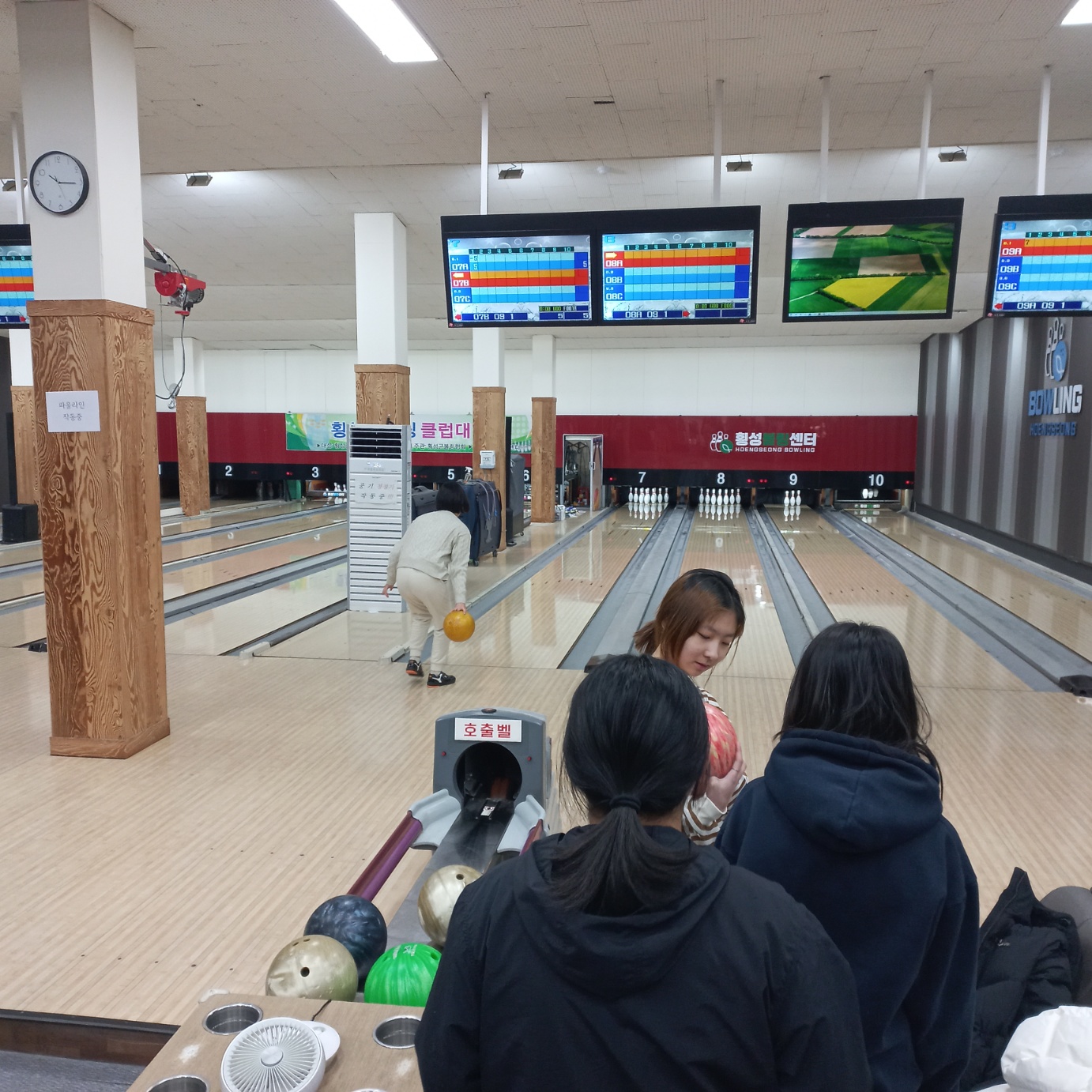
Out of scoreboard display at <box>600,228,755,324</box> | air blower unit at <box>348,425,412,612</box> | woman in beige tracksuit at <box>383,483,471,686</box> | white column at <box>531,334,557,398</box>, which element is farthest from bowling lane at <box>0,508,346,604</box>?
scoreboard display at <box>600,228,755,324</box>

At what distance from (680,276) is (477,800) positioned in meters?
3.09

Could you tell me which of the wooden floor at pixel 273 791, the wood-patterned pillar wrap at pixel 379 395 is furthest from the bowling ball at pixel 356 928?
the wood-patterned pillar wrap at pixel 379 395

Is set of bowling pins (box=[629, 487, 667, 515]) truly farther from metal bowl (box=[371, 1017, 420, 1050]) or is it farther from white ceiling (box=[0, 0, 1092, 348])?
metal bowl (box=[371, 1017, 420, 1050])

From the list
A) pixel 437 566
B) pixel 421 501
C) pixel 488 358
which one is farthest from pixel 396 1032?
pixel 488 358

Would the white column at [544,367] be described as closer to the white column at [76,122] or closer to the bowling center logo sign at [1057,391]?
the bowling center logo sign at [1057,391]

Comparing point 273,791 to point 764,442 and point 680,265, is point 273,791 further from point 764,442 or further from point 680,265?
point 764,442

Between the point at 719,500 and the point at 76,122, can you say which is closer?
the point at 76,122

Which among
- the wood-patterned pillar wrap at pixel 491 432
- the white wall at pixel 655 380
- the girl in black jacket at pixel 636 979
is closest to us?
the girl in black jacket at pixel 636 979

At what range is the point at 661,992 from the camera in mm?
970

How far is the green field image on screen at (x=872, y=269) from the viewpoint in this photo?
4.75 meters

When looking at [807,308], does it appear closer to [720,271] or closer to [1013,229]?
[720,271]

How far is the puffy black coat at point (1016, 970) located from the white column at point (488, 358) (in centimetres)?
1033

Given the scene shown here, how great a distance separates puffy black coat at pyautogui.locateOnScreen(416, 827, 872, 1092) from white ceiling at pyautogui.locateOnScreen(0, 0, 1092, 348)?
12.7 ft

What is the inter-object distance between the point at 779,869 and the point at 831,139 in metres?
5.27
